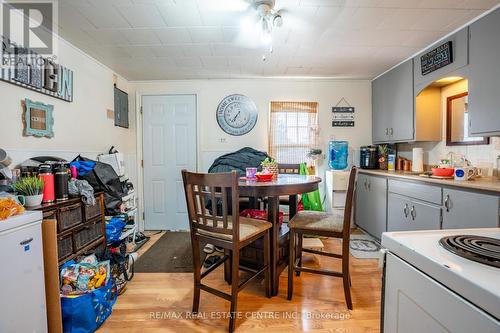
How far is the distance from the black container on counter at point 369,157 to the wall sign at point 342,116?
478mm

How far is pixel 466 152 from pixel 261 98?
2590 millimetres

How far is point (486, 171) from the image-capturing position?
7.59 feet

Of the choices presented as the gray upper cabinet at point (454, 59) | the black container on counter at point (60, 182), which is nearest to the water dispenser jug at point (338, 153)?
the gray upper cabinet at point (454, 59)

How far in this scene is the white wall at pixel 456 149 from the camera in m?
2.27

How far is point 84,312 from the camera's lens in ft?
4.99

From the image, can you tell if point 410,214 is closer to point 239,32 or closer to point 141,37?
point 239,32

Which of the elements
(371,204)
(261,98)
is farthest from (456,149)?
(261,98)

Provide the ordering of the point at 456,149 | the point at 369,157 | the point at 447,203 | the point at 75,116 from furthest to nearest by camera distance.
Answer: the point at 369,157 → the point at 456,149 → the point at 75,116 → the point at 447,203

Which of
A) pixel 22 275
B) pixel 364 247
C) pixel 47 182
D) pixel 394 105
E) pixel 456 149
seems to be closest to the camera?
pixel 22 275

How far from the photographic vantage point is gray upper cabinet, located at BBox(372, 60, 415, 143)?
9.61ft

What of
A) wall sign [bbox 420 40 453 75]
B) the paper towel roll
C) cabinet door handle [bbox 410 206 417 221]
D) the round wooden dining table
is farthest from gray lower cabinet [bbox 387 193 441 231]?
wall sign [bbox 420 40 453 75]

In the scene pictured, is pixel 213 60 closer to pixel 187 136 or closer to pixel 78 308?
pixel 187 136

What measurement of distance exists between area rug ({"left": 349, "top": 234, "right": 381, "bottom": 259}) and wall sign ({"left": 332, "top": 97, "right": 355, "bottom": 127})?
5.53 feet

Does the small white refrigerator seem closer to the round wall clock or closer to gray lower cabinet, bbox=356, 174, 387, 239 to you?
the round wall clock
